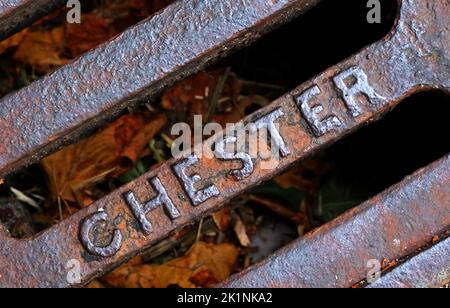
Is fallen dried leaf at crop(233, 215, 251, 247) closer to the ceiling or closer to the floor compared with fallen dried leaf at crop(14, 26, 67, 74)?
closer to the floor

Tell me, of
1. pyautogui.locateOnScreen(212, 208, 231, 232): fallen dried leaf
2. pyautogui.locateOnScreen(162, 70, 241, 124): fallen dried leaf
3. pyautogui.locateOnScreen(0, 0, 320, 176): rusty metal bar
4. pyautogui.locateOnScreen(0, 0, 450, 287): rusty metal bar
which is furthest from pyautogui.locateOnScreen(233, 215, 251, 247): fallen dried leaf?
pyautogui.locateOnScreen(0, 0, 320, 176): rusty metal bar

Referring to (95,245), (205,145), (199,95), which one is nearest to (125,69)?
(205,145)

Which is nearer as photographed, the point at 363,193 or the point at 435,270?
the point at 435,270

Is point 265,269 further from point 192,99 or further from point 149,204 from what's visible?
point 192,99

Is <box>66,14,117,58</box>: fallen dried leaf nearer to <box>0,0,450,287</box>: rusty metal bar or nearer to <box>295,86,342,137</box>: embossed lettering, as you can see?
<box>0,0,450,287</box>: rusty metal bar

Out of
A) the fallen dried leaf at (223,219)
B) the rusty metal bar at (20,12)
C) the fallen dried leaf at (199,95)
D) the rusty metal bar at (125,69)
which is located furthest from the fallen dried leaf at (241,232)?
the rusty metal bar at (20,12)

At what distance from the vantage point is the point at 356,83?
3.96ft

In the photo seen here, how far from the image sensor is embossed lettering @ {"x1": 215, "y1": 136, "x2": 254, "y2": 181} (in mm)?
1227

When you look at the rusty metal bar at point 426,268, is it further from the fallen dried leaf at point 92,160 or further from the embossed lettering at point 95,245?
the fallen dried leaf at point 92,160

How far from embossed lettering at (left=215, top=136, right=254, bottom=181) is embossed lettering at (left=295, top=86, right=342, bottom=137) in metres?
0.12

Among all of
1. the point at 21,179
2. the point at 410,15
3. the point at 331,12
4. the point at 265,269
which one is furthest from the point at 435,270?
the point at 21,179

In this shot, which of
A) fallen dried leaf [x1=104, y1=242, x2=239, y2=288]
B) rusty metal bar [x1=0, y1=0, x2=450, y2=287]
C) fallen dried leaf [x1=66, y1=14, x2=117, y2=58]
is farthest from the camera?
fallen dried leaf [x1=66, y1=14, x2=117, y2=58]

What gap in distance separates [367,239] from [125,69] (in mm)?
496

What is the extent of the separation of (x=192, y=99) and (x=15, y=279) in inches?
23.2
